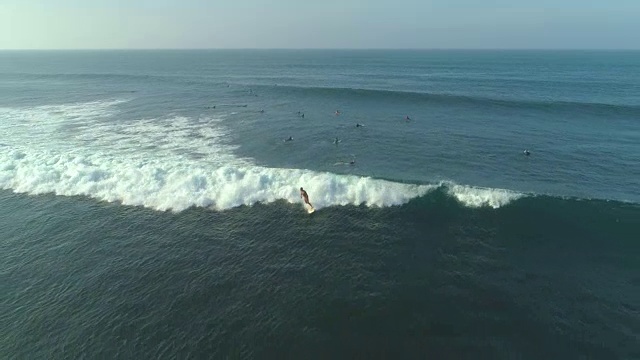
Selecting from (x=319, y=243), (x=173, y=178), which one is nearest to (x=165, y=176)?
(x=173, y=178)

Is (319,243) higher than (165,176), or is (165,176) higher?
(165,176)

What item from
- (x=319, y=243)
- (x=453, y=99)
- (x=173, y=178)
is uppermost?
(x=453, y=99)

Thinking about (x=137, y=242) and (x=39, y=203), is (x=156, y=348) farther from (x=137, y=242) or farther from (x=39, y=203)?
(x=39, y=203)

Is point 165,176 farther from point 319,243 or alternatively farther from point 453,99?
point 453,99

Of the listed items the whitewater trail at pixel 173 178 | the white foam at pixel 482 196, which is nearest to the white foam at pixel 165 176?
the whitewater trail at pixel 173 178

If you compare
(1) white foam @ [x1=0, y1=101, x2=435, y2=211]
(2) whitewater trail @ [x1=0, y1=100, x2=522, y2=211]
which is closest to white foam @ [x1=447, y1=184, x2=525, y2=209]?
(2) whitewater trail @ [x1=0, y1=100, x2=522, y2=211]

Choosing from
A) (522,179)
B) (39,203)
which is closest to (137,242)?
(39,203)
